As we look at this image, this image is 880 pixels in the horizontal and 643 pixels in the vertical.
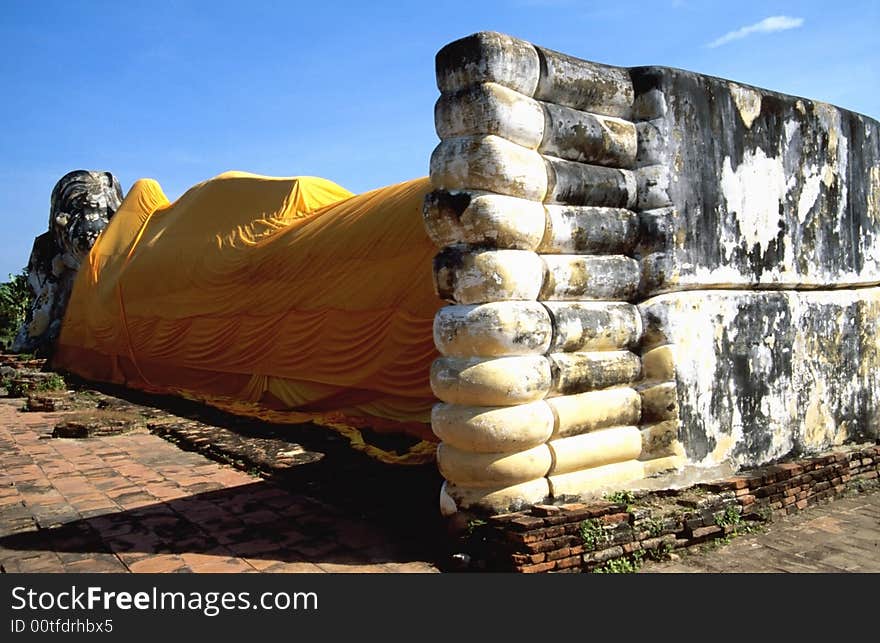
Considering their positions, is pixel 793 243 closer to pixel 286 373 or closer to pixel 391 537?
pixel 391 537

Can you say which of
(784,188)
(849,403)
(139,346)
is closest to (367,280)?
(784,188)

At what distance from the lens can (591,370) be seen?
4.23m

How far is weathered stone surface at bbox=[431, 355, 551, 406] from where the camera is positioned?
384cm

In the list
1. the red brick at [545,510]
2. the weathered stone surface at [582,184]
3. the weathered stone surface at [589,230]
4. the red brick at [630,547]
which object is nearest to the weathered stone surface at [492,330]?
the weathered stone surface at [589,230]

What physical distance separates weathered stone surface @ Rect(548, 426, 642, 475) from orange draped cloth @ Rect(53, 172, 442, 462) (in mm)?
2073

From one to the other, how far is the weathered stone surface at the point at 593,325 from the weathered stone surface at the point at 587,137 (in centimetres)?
86

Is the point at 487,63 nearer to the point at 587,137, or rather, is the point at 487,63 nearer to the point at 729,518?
the point at 587,137

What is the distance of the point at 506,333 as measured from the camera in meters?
3.87

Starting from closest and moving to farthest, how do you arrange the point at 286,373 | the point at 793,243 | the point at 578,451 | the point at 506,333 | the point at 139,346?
the point at 506,333 → the point at 578,451 → the point at 793,243 → the point at 286,373 → the point at 139,346

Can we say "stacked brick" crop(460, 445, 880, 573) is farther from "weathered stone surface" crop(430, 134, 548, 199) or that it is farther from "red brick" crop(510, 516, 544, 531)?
"weathered stone surface" crop(430, 134, 548, 199)

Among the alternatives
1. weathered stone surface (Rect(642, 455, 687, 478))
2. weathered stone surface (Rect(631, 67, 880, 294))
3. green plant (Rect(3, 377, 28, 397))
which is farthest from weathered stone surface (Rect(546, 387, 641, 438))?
green plant (Rect(3, 377, 28, 397))

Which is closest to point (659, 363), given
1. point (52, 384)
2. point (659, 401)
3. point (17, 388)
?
point (659, 401)

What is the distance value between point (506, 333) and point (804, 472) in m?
2.62

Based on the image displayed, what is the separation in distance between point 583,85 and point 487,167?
0.97 m
